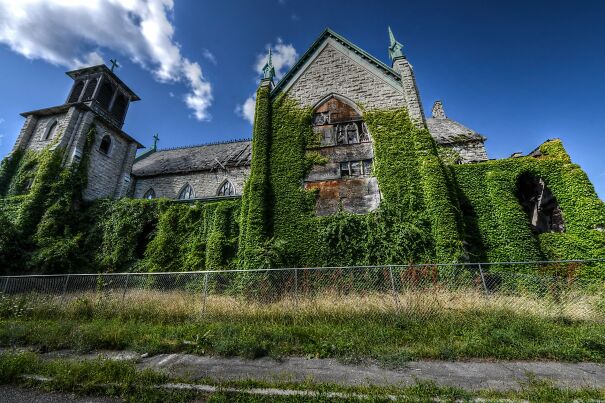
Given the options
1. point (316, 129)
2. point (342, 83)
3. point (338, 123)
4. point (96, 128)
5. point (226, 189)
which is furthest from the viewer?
point (226, 189)

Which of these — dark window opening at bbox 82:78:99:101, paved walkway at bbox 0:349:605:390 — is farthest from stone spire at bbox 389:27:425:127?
→ dark window opening at bbox 82:78:99:101

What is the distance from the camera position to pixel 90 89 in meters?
24.6

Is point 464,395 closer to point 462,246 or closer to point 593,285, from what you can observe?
point 462,246

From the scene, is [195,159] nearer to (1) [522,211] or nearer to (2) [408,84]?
(2) [408,84]

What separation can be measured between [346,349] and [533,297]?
7.57 m

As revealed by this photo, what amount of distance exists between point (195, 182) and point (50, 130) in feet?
39.6

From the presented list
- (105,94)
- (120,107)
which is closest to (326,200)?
(105,94)

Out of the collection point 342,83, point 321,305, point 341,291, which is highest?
point 342,83

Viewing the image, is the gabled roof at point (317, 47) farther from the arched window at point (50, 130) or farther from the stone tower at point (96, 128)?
the arched window at point (50, 130)

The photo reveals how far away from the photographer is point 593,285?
996 centimetres

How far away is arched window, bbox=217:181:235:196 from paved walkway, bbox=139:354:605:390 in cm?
1833

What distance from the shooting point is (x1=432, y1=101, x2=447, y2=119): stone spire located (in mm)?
29794

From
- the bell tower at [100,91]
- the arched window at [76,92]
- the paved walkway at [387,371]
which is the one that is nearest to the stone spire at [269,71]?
the bell tower at [100,91]

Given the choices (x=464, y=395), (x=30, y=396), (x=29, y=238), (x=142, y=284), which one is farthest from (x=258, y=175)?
(x=29, y=238)
